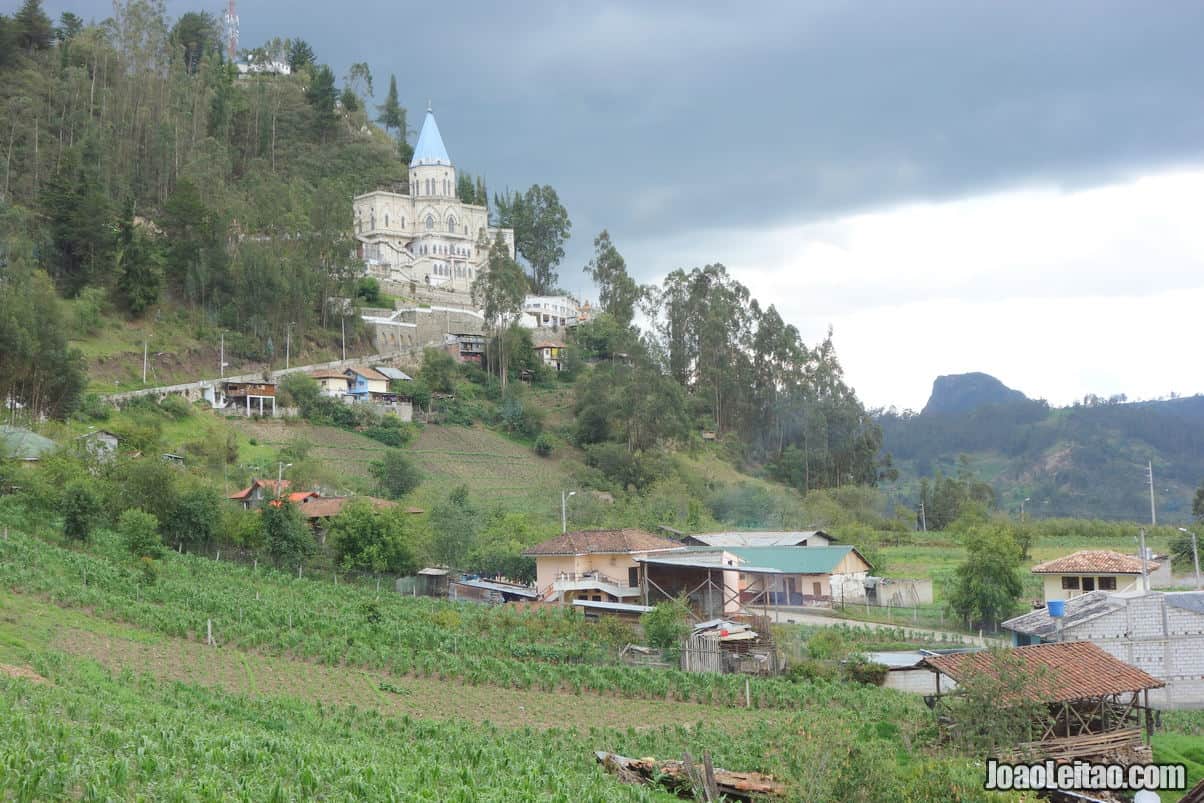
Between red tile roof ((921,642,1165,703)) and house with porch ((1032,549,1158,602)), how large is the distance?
534 inches

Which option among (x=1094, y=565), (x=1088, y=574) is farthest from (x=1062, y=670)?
(x=1094, y=565)

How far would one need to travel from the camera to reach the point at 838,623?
3684 centimetres

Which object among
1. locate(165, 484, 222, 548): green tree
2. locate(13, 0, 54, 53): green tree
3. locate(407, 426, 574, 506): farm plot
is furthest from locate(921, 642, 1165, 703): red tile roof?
locate(13, 0, 54, 53): green tree

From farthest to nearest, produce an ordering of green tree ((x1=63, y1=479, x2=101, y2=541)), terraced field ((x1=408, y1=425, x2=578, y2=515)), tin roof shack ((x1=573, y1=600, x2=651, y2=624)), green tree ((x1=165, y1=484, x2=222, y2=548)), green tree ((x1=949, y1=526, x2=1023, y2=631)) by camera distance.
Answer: terraced field ((x1=408, y1=425, x2=578, y2=515))
green tree ((x1=165, y1=484, x2=222, y2=548))
green tree ((x1=63, y1=479, x2=101, y2=541))
green tree ((x1=949, y1=526, x2=1023, y2=631))
tin roof shack ((x1=573, y1=600, x2=651, y2=624))

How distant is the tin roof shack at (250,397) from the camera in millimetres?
59688

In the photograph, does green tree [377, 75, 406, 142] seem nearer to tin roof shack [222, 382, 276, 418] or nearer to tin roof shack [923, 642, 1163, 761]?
tin roof shack [222, 382, 276, 418]

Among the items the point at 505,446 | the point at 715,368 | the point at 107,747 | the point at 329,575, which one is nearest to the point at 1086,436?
the point at 715,368

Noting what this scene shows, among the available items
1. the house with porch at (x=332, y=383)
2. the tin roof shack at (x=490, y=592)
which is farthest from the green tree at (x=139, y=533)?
the house with porch at (x=332, y=383)

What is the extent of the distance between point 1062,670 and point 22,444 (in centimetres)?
3644

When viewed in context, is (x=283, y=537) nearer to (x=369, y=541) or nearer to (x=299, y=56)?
(x=369, y=541)

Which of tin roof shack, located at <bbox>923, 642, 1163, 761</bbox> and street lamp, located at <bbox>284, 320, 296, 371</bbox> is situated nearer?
tin roof shack, located at <bbox>923, 642, 1163, 761</bbox>

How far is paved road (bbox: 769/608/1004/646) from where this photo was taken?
34.0 metres

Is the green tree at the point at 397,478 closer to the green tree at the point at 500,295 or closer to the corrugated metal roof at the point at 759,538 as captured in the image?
the corrugated metal roof at the point at 759,538

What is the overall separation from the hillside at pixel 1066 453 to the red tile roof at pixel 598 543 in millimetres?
73236
